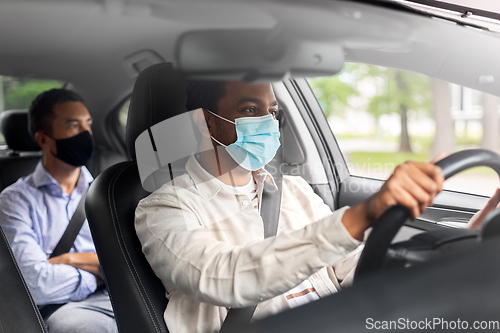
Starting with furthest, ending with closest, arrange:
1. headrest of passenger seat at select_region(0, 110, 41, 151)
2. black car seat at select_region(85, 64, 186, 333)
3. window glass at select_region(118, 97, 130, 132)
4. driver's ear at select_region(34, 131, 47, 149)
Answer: driver's ear at select_region(34, 131, 47, 149)
headrest of passenger seat at select_region(0, 110, 41, 151)
window glass at select_region(118, 97, 130, 132)
black car seat at select_region(85, 64, 186, 333)

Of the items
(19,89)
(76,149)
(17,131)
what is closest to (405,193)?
(19,89)

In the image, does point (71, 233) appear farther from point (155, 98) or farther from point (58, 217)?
point (155, 98)

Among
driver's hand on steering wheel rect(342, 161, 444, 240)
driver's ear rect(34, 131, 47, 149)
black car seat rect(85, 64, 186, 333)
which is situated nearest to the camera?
driver's hand on steering wheel rect(342, 161, 444, 240)

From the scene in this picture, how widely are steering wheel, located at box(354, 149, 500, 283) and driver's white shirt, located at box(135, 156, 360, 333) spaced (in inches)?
1.2

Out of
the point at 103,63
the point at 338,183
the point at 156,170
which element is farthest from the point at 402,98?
the point at 103,63

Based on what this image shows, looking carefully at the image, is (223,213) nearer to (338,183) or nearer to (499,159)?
(338,183)

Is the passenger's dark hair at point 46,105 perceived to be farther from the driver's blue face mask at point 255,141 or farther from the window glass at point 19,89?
the driver's blue face mask at point 255,141

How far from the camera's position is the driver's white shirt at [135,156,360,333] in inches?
34.2

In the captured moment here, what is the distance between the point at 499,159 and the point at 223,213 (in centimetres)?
57

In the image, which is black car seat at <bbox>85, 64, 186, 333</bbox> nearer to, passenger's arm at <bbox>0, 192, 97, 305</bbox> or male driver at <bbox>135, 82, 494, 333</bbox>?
male driver at <bbox>135, 82, 494, 333</bbox>

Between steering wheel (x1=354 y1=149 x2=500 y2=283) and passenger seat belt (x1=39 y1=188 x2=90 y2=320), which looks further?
passenger seat belt (x1=39 y1=188 x2=90 y2=320)

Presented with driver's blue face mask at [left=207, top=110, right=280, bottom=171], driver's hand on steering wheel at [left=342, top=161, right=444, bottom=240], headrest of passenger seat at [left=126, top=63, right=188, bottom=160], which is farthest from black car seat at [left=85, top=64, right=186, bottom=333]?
driver's hand on steering wheel at [left=342, top=161, right=444, bottom=240]

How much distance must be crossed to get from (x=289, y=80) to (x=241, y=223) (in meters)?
0.33

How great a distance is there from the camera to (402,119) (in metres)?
0.86
